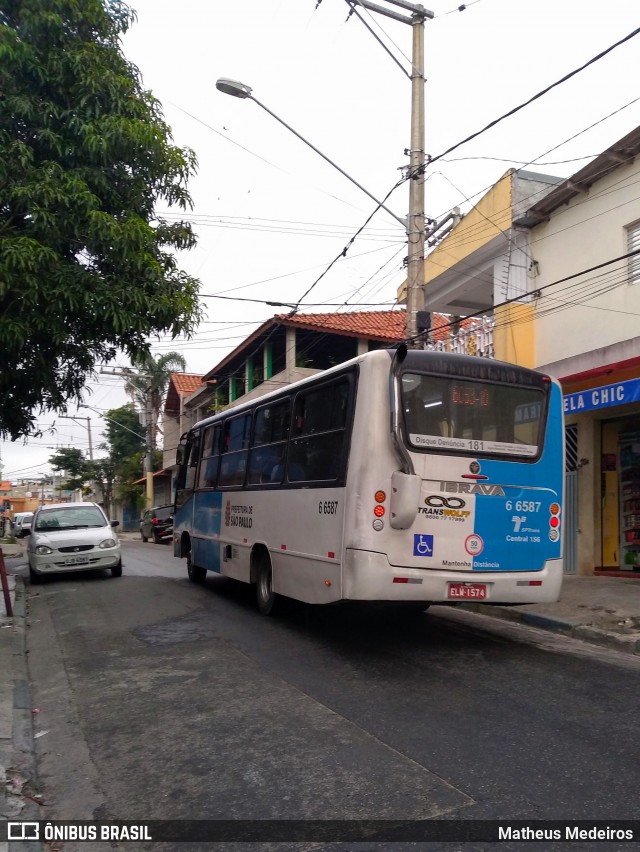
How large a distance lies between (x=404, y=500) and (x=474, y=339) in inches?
427

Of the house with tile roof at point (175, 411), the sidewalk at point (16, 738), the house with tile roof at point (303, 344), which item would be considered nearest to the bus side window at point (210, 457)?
the sidewalk at point (16, 738)

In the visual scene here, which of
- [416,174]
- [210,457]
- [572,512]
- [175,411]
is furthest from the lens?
[175,411]

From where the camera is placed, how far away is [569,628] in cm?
867

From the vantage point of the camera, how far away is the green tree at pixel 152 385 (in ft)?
133

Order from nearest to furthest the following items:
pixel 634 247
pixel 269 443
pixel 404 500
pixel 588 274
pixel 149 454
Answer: pixel 404 500
pixel 269 443
pixel 634 247
pixel 588 274
pixel 149 454

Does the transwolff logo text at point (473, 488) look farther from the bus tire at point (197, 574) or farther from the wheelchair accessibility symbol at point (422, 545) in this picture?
the bus tire at point (197, 574)

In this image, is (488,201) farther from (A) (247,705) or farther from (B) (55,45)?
(A) (247,705)

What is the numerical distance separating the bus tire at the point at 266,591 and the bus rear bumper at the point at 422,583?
279cm

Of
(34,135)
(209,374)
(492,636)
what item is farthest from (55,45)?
(209,374)

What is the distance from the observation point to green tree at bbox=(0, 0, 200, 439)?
8906 millimetres

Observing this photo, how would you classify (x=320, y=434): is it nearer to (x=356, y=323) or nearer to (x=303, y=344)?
(x=356, y=323)

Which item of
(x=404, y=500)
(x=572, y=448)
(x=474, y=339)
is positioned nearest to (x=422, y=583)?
(x=404, y=500)

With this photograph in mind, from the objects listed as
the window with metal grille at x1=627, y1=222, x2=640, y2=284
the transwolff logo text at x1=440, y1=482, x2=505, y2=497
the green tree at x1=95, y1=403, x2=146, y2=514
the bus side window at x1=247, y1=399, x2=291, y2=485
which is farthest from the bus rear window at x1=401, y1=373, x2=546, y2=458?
the green tree at x1=95, y1=403, x2=146, y2=514

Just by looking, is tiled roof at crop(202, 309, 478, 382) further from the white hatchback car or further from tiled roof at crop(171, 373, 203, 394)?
tiled roof at crop(171, 373, 203, 394)
